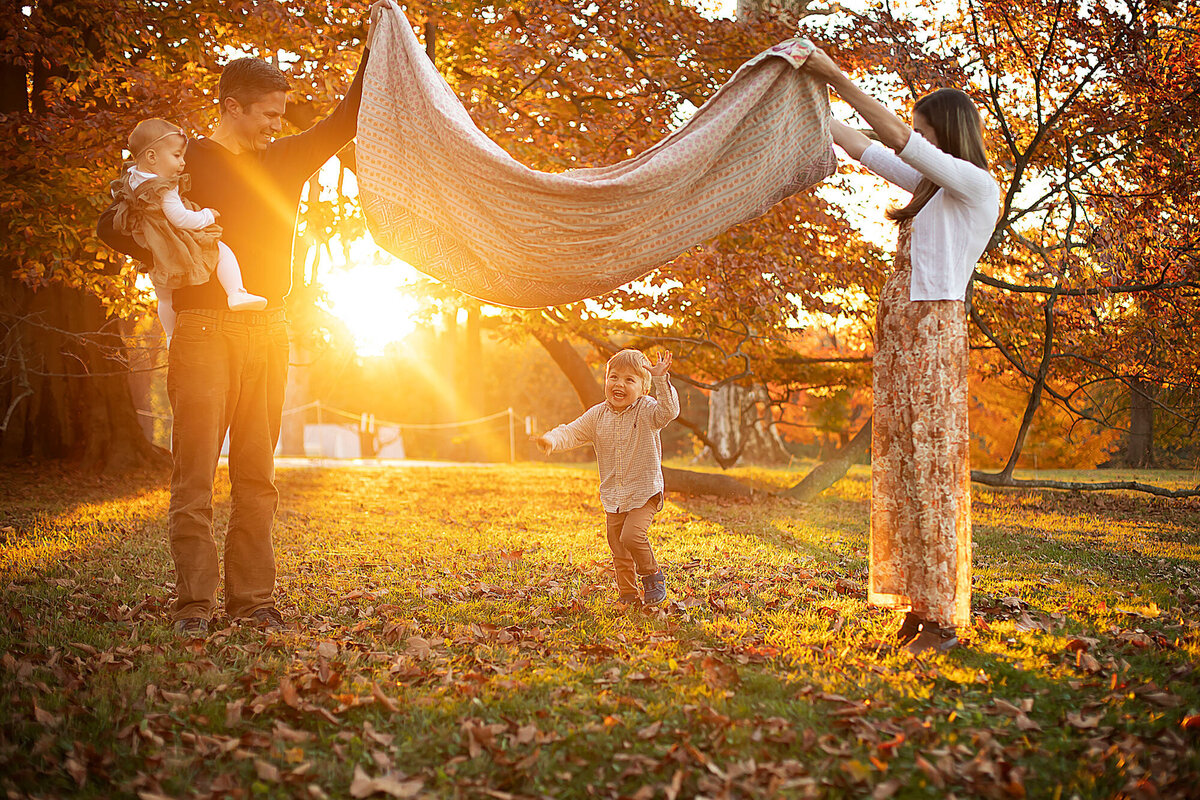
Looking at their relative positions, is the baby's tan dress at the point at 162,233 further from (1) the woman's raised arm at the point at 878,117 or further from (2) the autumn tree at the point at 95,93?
(2) the autumn tree at the point at 95,93

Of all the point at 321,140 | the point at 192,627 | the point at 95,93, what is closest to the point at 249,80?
the point at 321,140

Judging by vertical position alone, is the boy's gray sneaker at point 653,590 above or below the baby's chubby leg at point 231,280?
below

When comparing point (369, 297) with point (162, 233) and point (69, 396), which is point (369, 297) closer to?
point (69, 396)

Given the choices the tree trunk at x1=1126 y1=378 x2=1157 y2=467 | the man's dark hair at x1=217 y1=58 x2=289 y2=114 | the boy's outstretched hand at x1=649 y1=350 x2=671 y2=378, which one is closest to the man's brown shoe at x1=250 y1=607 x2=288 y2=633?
the boy's outstretched hand at x1=649 y1=350 x2=671 y2=378

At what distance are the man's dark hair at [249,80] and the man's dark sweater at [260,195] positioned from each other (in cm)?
24

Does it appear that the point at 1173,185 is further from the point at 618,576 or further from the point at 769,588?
the point at 618,576

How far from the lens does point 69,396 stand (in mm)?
11906

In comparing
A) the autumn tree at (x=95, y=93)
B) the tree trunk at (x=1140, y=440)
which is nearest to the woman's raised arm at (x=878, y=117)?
the autumn tree at (x=95, y=93)

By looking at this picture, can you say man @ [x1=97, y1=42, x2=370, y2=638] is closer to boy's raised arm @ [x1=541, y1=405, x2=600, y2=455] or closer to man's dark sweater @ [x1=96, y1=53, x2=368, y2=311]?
man's dark sweater @ [x1=96, y1=53, x2=368, y2=311]

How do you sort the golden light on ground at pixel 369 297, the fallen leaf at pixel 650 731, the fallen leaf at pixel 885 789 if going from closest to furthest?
the fallen leaf at pixel 885 789, the fallen leaf at pixel 650 731, the golden light on ground at pixel 369 297

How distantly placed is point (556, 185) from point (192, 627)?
282 cm

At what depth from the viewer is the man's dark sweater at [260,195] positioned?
13.3 ft

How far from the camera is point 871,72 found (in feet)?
31.8

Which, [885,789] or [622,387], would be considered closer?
[885,789]
